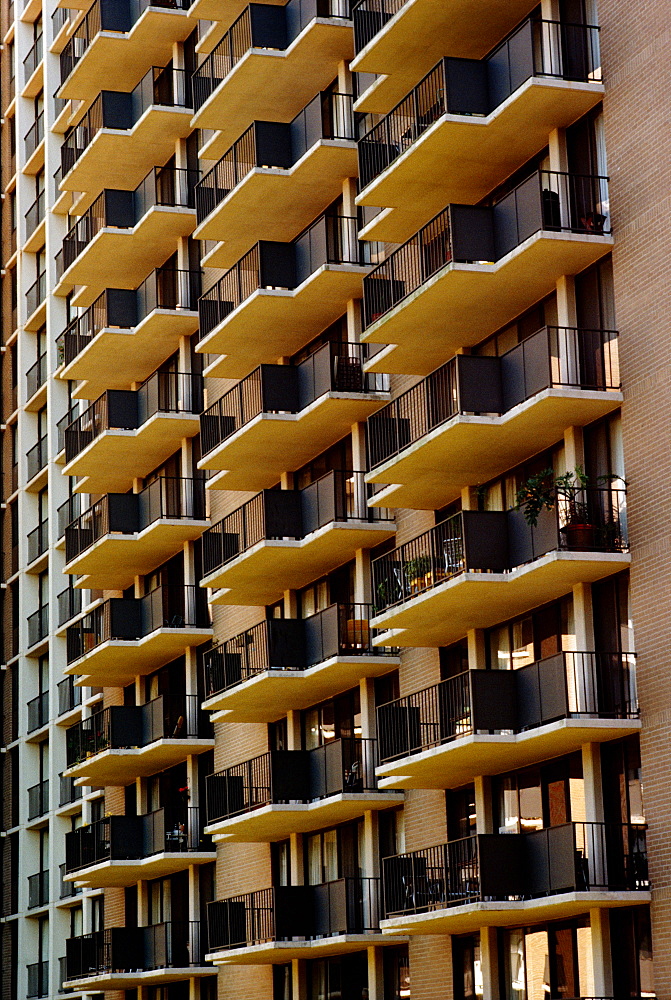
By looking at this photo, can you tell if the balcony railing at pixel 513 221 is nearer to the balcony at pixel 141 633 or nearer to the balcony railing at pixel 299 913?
the balcony railing at pixel 299 913

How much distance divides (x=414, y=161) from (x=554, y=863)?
13235 mm

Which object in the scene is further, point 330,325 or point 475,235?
point 330,325

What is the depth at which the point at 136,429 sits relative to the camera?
53.3 metres

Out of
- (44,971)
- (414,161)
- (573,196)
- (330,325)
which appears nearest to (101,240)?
(330,325)

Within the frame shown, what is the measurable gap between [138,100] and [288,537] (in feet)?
56.2

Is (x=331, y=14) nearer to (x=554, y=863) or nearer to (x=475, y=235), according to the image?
(x=475, y=235)

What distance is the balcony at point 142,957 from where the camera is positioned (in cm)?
4931

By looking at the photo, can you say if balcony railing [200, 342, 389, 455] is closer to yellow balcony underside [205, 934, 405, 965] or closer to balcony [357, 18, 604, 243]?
balcony [357, 18, 604, 243]

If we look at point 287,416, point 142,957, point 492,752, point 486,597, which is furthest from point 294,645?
point 142,957

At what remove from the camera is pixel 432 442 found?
34000 mm

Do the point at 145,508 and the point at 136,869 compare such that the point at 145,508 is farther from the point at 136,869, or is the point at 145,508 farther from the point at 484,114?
the point at 484,114

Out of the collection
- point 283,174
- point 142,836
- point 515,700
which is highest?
point 283,174

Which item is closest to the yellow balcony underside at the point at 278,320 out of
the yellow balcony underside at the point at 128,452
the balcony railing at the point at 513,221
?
the balcony railing at the point at 513,221

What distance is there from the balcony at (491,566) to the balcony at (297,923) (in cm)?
616
